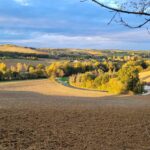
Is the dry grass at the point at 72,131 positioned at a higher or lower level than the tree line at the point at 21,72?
higher

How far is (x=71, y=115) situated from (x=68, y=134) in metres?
3.75

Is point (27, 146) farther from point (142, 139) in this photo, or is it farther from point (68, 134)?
point (142, 139)

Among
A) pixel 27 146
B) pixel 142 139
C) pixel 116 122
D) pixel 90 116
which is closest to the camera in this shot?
pixel 27 146

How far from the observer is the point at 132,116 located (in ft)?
53.4

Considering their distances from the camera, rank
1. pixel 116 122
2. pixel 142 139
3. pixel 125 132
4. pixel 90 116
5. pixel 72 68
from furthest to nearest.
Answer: pixel 72 68
pixel 90 116
pixel 116 122
pixel 125 132
pixel 142 139

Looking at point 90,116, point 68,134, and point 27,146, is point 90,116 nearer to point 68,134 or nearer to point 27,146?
point 68,134

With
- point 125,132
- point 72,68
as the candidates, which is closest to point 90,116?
point 125,132

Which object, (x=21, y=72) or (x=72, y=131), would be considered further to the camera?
(x=21, y=72)

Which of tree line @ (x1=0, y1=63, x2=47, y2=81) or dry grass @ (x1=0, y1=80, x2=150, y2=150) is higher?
dry grass @ (x1=0, y1=80, x2=150, y2=150)

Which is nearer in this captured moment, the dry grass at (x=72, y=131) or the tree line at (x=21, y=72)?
the dry grass at (x=72, y=131)

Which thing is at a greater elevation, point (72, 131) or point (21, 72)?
point (72, 131)

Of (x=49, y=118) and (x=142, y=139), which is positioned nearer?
(x=142, y=139)

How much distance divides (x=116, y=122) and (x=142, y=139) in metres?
2.87

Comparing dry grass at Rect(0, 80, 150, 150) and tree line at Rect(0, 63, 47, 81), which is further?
tree line at Rect(0, 63, 47, 81)
